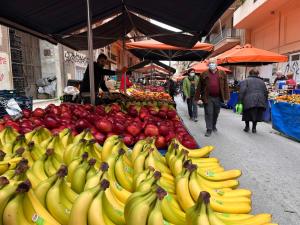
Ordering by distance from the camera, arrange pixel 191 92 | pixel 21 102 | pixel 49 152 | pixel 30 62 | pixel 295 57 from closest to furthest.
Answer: pixel 49 152, pixel 21 102, pixel 191 92, pixel 30 62, pixel 295 57

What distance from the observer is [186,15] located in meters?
5.33

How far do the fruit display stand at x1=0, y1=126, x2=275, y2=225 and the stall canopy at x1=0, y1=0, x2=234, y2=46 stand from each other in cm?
254

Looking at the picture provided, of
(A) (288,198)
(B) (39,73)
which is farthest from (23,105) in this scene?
(B) (39,73)

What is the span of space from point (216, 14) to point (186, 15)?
3.30ft

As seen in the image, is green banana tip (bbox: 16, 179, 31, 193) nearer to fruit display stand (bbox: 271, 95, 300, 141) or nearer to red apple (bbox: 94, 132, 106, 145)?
red apple (bbox: 94, 132, 106, 145)

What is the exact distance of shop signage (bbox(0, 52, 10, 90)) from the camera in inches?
406

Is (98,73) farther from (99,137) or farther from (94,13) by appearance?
(99,137)

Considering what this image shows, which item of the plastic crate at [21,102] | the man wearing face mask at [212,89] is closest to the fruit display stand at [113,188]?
the plastic crate at [21,102]

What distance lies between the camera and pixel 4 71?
1045cm

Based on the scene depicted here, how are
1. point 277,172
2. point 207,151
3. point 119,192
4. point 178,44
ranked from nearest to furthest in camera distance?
point 119,192 < point 207,151 < point 277,172 < point 178,44

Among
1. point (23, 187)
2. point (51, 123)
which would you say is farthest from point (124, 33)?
point (23, 187)

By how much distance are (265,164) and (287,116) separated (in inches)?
121

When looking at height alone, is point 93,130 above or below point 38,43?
below

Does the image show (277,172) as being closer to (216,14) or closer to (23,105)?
(216,14)
